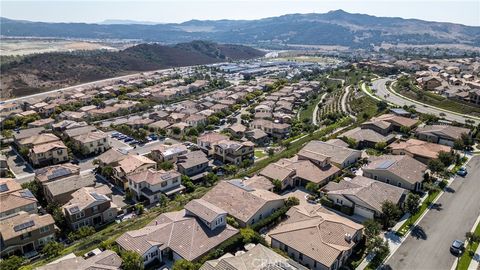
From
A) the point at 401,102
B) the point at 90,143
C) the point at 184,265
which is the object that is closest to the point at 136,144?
the point at 90,143

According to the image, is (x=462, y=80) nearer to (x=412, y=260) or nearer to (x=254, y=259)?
(x=412, y=260)

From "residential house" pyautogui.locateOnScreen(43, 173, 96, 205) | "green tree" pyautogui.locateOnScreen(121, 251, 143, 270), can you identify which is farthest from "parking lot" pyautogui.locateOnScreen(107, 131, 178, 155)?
"green tree" pyautogui.locateOnScreen(121, 251, 143, 270)

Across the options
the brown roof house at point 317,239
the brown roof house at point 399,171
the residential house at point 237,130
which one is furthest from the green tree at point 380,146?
the brown roof house at point 317,239

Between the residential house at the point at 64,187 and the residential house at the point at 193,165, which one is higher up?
the residential house at the point at 64,187

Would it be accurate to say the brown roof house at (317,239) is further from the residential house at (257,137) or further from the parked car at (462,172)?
the residential house at (257,137)

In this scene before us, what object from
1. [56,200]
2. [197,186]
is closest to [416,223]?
[197,186]
